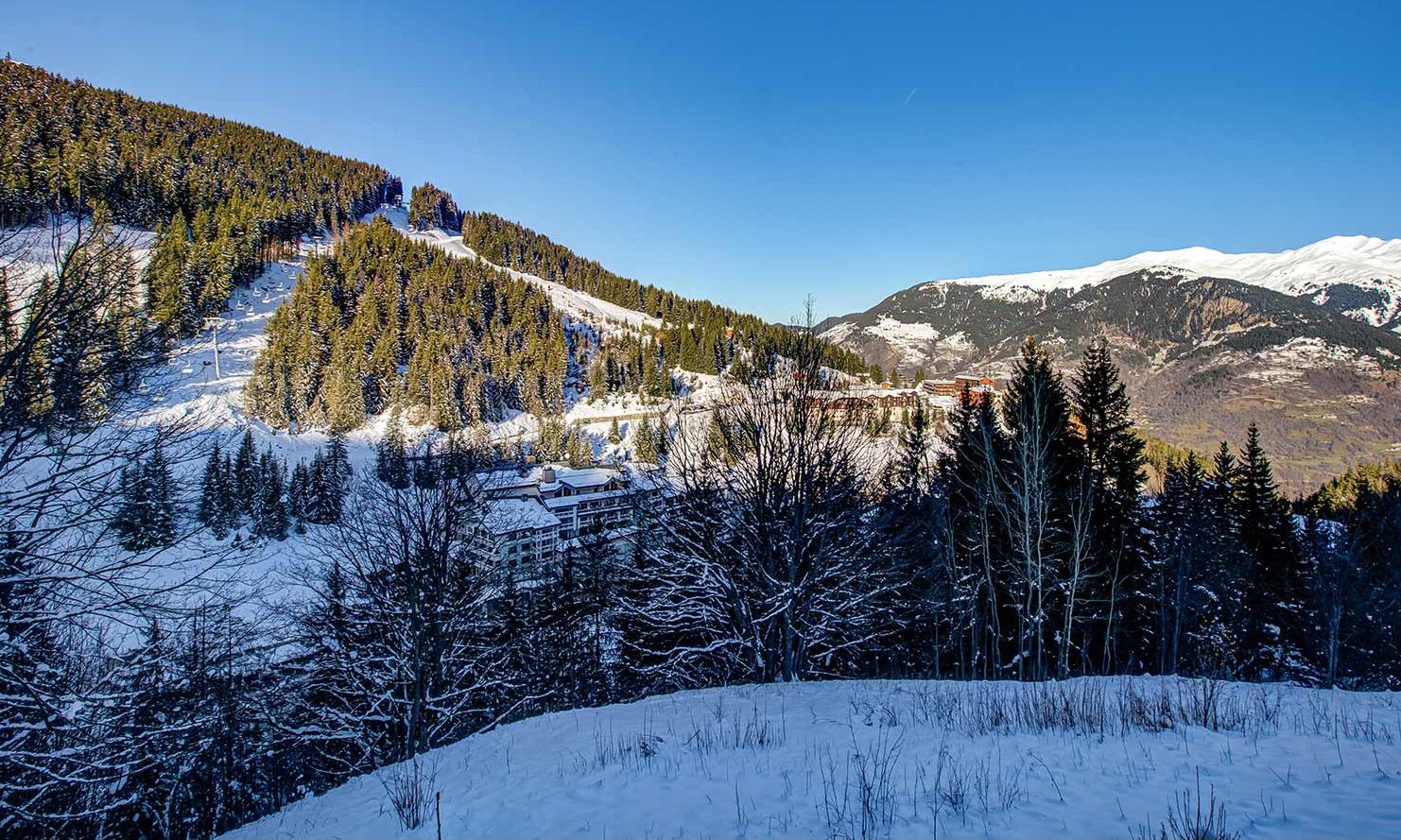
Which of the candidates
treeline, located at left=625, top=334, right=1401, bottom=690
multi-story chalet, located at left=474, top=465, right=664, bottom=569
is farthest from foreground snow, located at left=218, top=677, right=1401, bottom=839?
multi-story chalet, located at left=474, top=465, right=664, bottom=569

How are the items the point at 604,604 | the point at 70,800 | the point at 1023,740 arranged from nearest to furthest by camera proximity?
1. the point at 1023,740
2. the point at 70,800
3. the point at 604,604

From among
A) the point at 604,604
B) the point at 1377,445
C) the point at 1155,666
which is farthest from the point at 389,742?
the point at 1377,445

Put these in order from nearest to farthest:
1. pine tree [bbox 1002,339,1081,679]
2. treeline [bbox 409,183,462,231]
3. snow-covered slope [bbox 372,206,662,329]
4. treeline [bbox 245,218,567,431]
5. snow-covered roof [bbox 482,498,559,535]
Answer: pine tree [bbox 1002,339,1081,679] → snow-covered roof [bbox 482,498,559,535] → treeline [bbox 245,218,567,431] → snow-covered slope [bbox 372,206,662,329] → treeline [bbox 409,183,462,231]

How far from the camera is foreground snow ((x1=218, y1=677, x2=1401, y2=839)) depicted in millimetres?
3377

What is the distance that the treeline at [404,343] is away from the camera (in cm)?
6334

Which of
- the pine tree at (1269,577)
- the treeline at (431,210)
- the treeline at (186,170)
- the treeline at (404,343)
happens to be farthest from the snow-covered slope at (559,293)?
the pine tree at (1269,577)

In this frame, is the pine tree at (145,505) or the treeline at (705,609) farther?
the treeline at (705,609)

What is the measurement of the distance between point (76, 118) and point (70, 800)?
461 feet

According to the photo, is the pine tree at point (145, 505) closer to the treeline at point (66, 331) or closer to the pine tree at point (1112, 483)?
the treeline at point (66, 331)

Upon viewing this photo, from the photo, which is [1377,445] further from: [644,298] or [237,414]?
[237,414]

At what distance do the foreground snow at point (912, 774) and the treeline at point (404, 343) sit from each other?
221 feet

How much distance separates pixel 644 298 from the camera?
131 meters

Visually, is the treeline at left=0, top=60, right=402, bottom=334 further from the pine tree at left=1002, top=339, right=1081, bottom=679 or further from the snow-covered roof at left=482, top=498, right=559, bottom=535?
the pine tree at left=1002, top=339, right=1081, bottom=679

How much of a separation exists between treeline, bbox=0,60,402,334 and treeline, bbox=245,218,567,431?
35.6 ft
